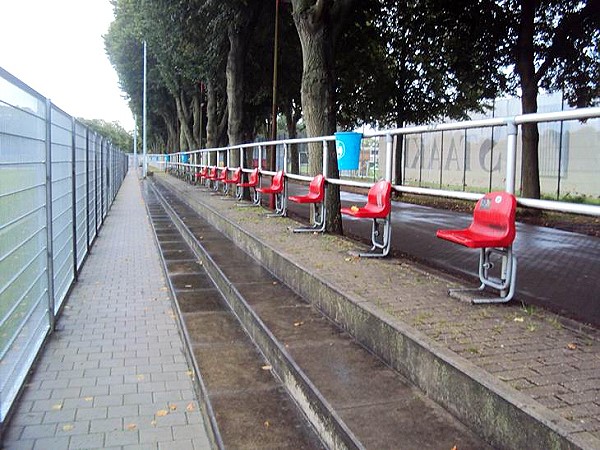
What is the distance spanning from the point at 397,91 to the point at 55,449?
20.6 m

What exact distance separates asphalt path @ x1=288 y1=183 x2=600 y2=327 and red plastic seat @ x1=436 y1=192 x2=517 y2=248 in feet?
3.53

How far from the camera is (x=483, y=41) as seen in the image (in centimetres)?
1716

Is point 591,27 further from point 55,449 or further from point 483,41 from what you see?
point 55,449

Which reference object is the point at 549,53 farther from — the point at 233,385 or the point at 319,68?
the point at 233,385

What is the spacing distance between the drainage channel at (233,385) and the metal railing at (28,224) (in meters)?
1.28

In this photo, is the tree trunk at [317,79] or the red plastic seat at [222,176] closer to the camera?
the tree trunk at [317,79]

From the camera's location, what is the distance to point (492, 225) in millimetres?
4789

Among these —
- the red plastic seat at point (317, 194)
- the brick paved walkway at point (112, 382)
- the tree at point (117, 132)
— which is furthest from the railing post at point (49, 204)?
the tree at point (117, 132)

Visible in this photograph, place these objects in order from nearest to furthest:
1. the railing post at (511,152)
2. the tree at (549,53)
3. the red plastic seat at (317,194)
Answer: the railing post at (511,152), the red plastic seat at (317,194), the tree at (549,53)

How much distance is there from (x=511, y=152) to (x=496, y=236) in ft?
2.37

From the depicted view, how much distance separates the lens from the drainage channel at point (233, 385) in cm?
342

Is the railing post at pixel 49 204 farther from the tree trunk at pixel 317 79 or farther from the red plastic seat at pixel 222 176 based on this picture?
the red plastic seat at pixel 222 176

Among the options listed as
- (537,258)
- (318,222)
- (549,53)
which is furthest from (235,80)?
(537,258)

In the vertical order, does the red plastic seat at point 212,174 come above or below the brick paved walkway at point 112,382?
above
